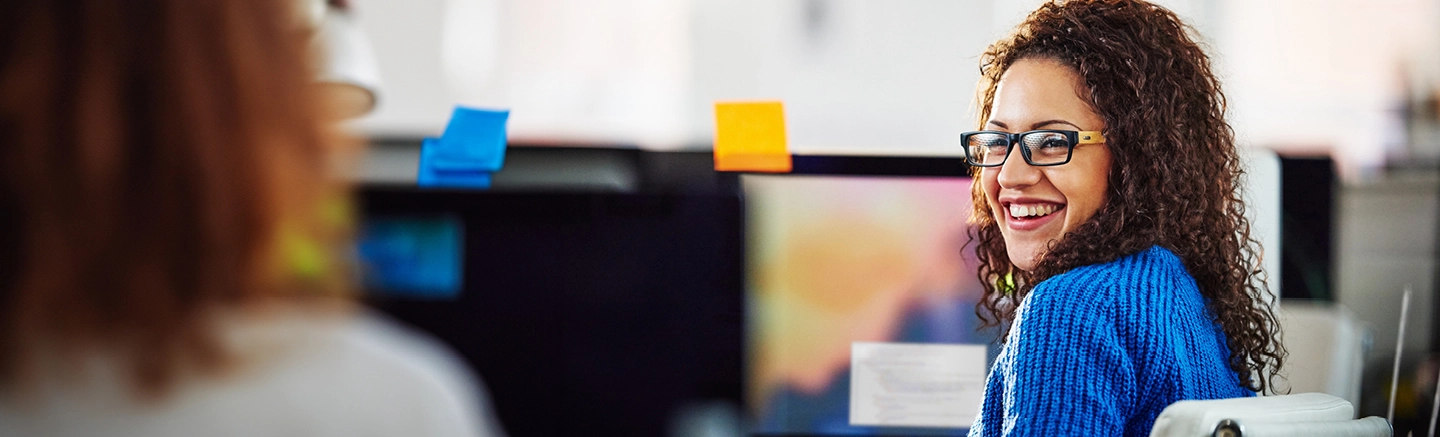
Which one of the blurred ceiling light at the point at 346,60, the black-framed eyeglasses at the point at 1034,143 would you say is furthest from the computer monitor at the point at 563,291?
the black-framed eyeglasses at the point at 1034,143

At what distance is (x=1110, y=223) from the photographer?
100 centimetres

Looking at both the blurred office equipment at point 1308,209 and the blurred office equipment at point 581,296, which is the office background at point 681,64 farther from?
the blurred office equipment at point 581,296

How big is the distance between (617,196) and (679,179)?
3.6 inches

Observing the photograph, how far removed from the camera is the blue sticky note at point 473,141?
1209 millimetres

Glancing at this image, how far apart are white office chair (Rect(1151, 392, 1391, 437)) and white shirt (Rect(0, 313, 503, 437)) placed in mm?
558

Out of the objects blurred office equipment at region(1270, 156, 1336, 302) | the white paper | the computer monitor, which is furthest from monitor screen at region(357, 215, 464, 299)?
blurred office equipment at region(1270, 156, 1336, 302)

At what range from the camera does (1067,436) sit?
80 centimetres

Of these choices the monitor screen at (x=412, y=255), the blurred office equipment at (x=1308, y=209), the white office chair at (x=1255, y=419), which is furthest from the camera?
the blurred office equipment at (x=1308, y=209)

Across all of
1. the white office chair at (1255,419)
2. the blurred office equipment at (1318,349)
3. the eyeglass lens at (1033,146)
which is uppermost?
the eyeglass lens at (1033,146)

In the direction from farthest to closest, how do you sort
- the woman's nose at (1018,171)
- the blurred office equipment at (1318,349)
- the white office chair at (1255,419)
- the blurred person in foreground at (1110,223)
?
the blurred office equipment at (1318,349)
the woman's nose at (1018,171)
the blurred person in foreground at (1110,223)
the white office chair at (1255,419)

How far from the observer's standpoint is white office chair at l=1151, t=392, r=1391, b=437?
28.6 inches

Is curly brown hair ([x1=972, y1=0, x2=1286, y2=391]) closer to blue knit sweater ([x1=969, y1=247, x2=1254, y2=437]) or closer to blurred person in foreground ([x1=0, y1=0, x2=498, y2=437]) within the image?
blue knit sweater ([x1=969, y1=247, x2=1254, y2=437])

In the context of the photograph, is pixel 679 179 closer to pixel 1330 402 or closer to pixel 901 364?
pixel 901 364

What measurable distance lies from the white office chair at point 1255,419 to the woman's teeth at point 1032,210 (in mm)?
347
